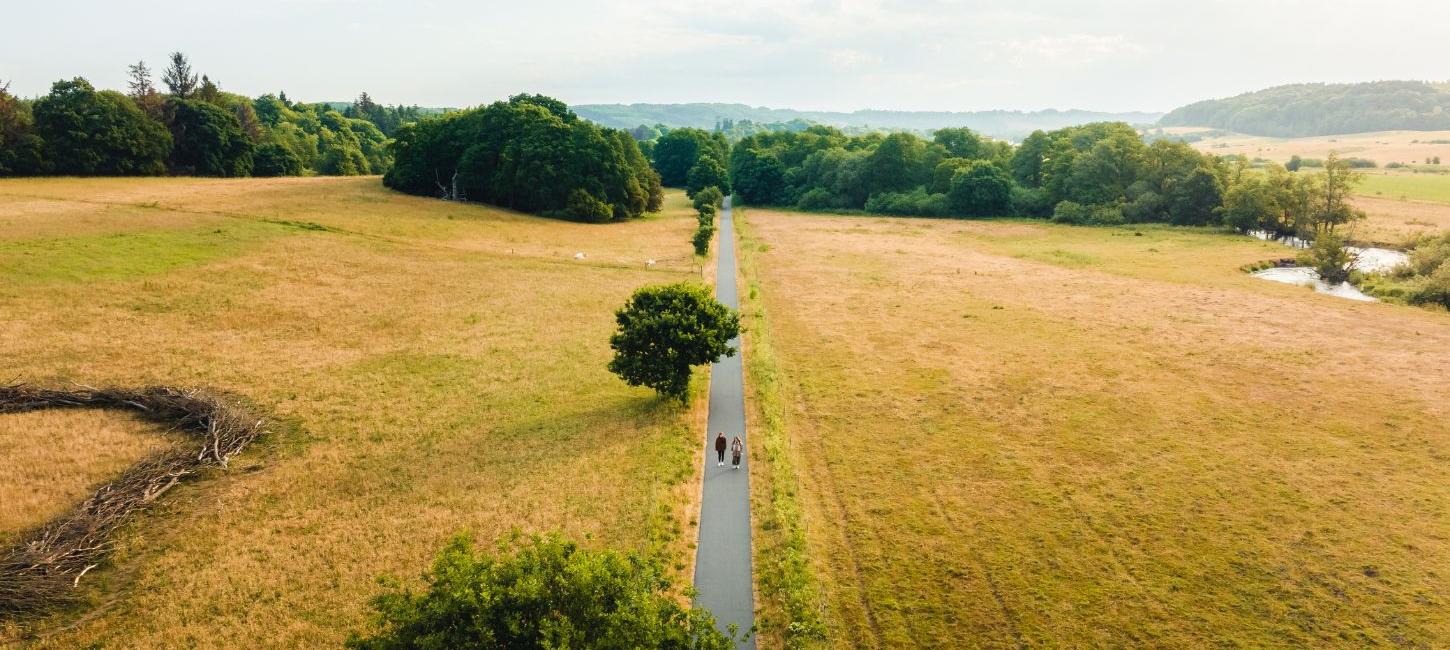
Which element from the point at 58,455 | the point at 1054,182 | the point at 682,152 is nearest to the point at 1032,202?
the point at 1054,182

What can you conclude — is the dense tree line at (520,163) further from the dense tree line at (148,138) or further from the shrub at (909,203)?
the shrub at (909,203)

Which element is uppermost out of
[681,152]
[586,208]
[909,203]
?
[681,152]

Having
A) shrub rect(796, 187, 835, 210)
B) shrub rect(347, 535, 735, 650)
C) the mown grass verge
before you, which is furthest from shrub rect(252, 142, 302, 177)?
shrub rect(347, 535, 735, 650)

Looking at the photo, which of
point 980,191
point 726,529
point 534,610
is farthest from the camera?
point 980,191

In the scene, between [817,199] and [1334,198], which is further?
[817,199]

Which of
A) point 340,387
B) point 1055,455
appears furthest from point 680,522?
point 340,387

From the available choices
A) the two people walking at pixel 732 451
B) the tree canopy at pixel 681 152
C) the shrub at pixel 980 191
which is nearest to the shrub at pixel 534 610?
the two people walking at pixel 732 451

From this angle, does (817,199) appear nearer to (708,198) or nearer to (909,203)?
(909,203)

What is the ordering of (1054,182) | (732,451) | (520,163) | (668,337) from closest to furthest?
1. (732,451)
2. (668,337)
3. (520,163)
4. (1054,182)
